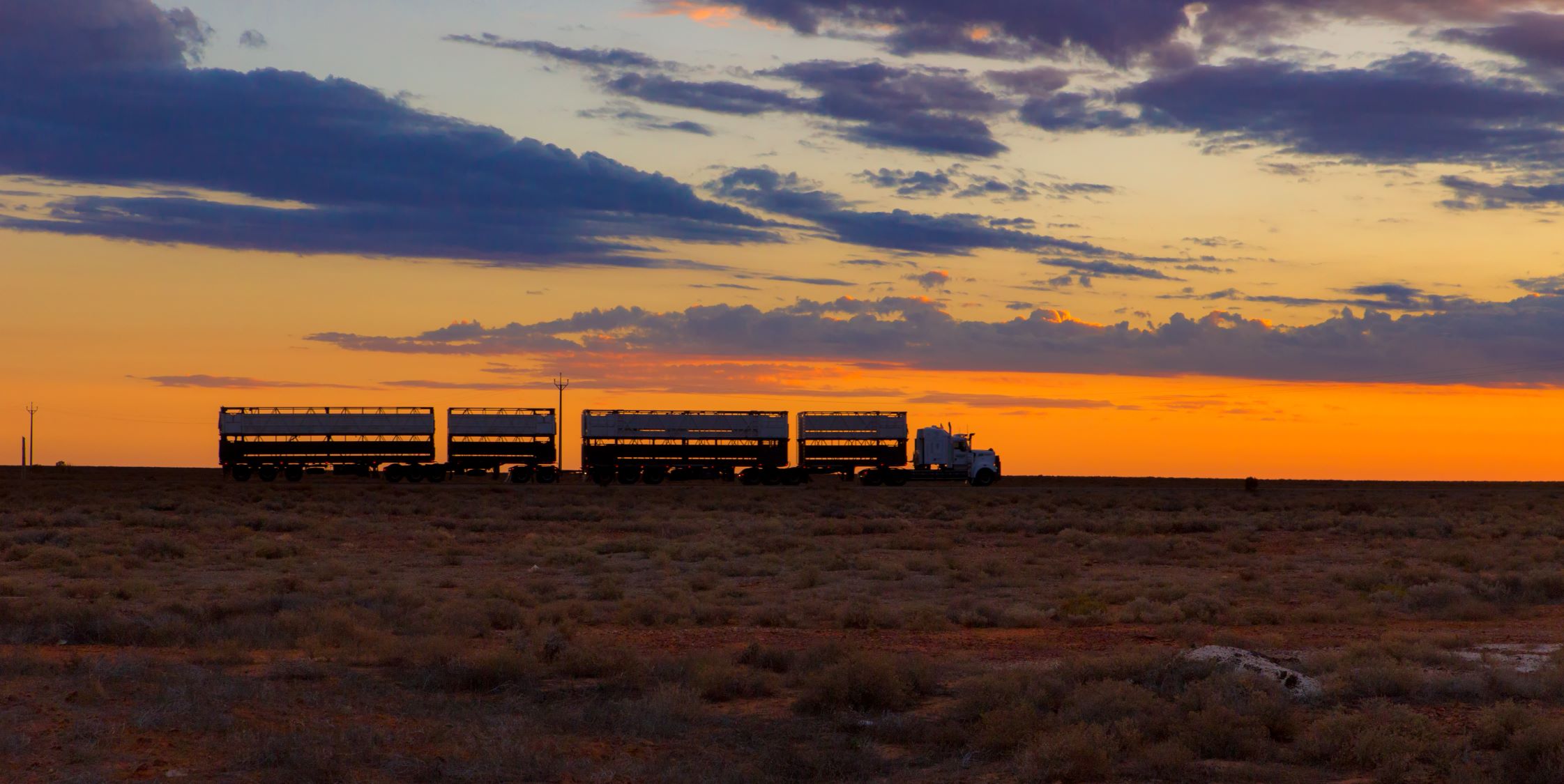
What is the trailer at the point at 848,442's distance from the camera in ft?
247

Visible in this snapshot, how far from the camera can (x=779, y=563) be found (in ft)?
105

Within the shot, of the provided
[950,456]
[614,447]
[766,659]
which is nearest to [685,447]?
[614,447]

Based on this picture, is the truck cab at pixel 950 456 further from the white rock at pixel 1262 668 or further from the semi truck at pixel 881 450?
the white rock at pixel 1262 668

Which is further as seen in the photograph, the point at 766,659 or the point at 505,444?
the point at 505,444

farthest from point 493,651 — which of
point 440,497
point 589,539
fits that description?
point 440,497

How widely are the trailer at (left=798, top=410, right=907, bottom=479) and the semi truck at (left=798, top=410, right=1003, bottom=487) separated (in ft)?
0.13

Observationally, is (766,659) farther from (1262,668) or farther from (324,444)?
(324,444)

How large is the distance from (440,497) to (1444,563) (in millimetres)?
40412

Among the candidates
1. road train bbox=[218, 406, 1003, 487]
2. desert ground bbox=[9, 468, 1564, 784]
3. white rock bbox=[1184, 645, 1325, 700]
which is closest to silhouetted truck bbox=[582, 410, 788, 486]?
road train bbox=[218, 406, 1003, 487]

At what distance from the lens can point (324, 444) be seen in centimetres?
7256

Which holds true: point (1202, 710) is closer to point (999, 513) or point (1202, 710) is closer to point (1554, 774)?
point (1554, 774)

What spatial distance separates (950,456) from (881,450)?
402cm

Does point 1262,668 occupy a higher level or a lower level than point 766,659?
higher

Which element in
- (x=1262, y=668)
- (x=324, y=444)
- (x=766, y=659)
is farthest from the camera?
(x=324, y=444)
